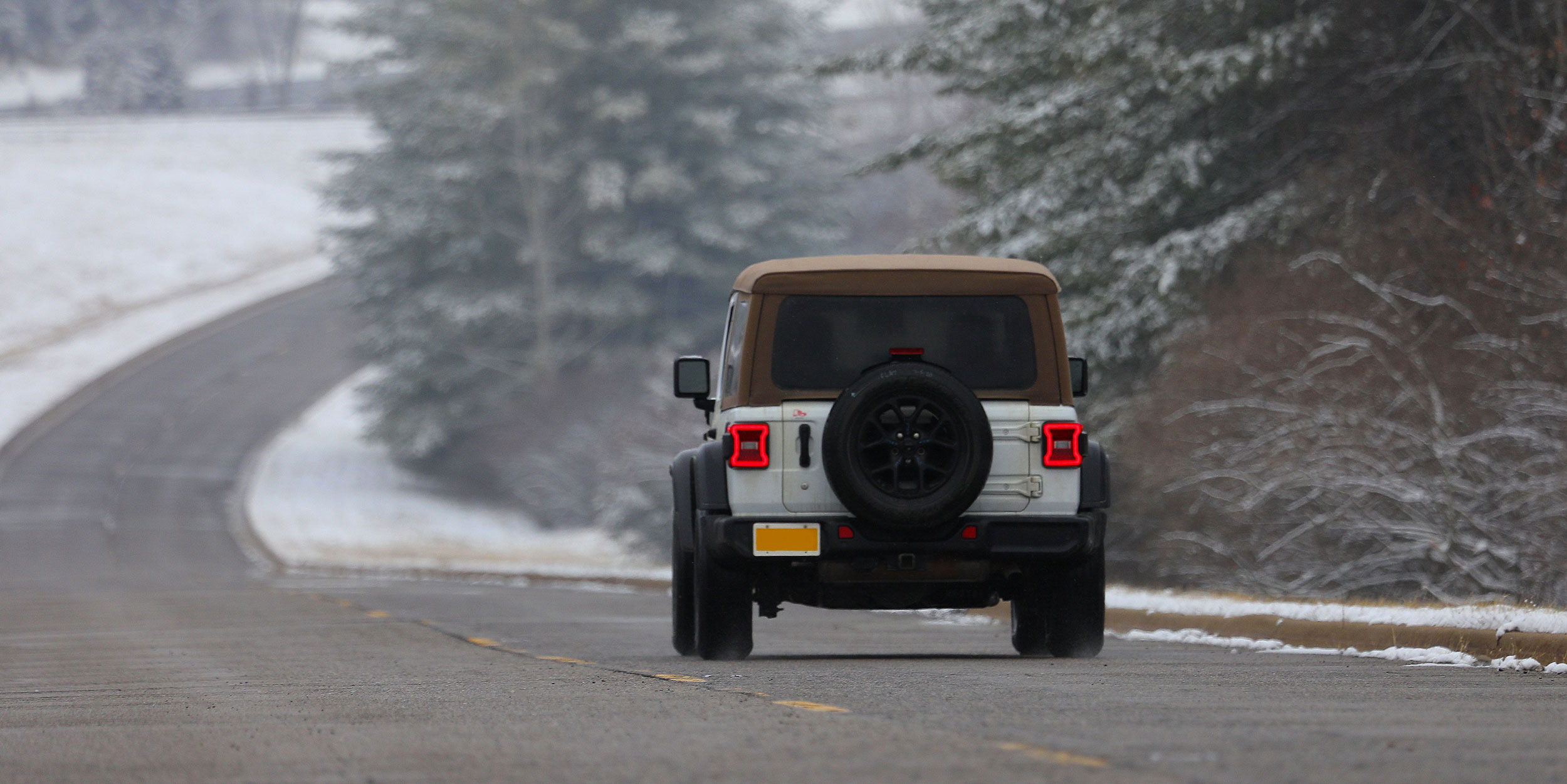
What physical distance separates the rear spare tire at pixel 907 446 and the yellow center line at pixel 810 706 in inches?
96.3

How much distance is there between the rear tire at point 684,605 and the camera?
47.2 ft

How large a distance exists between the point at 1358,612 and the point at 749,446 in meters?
4.62

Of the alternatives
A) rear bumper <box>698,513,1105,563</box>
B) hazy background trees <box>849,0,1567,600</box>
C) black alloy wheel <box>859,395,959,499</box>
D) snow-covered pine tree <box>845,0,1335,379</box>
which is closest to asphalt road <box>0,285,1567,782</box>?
rear bumper <box>698,513,1105,563</box>

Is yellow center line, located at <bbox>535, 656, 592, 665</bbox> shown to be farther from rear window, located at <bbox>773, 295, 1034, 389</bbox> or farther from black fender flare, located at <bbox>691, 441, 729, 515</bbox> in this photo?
rear window, located at <bbox>773, 295, 1034, 389</bbox>

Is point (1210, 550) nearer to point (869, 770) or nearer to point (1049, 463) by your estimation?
point (1049, 463)

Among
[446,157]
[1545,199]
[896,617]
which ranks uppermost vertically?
[446,157]

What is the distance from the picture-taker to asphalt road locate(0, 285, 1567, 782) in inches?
301

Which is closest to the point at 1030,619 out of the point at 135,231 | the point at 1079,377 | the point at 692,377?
the point at 1079,377

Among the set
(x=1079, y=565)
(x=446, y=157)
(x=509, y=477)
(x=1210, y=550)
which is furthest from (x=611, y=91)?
(x=1079, y=565)

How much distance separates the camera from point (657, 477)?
2076 inches

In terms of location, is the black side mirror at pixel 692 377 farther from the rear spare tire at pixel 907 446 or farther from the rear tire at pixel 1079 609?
the rear tire at pixel 1079 609

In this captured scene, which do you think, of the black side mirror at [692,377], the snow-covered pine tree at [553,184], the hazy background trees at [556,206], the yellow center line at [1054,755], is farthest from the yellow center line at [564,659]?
the snow-covered pine tree at [553,184]

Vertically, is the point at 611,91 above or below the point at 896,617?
above

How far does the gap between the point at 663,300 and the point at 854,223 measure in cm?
1689
